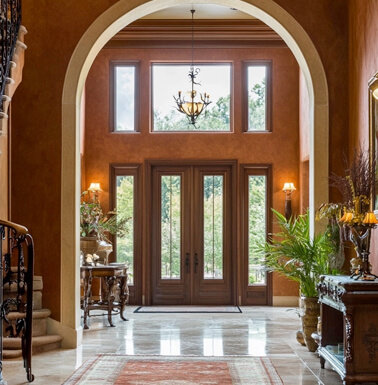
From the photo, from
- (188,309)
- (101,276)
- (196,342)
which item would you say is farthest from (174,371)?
(188,309)

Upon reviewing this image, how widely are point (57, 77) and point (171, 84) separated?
540cm

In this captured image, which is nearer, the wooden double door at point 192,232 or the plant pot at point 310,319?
the plant pot at point 310,319

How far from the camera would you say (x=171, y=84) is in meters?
12.9

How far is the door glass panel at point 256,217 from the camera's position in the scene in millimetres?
12578

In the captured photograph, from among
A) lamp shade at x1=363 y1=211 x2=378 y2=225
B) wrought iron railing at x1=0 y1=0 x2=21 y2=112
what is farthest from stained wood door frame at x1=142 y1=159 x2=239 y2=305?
lamp shade at x1=363 y1=211 x2=378 y2=225

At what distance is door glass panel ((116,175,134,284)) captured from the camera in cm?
1263

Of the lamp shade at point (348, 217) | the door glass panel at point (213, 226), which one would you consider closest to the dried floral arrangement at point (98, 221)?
the door glass panel at point (213, 226)

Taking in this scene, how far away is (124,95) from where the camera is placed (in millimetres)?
12852

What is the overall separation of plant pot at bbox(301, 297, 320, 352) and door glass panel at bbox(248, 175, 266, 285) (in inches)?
205

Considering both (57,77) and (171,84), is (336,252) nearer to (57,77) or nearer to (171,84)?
(57,77)

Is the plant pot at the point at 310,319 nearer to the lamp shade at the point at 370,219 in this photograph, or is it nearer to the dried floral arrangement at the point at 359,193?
the dried floral arrangement at the point at 359,193

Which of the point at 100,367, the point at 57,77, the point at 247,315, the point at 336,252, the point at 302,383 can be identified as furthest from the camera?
the point at 247,315

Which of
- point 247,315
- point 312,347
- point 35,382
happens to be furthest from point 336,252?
point 247,315

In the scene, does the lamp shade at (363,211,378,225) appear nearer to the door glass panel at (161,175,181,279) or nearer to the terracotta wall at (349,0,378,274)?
the terracotta wall at (349,0,378,274)
